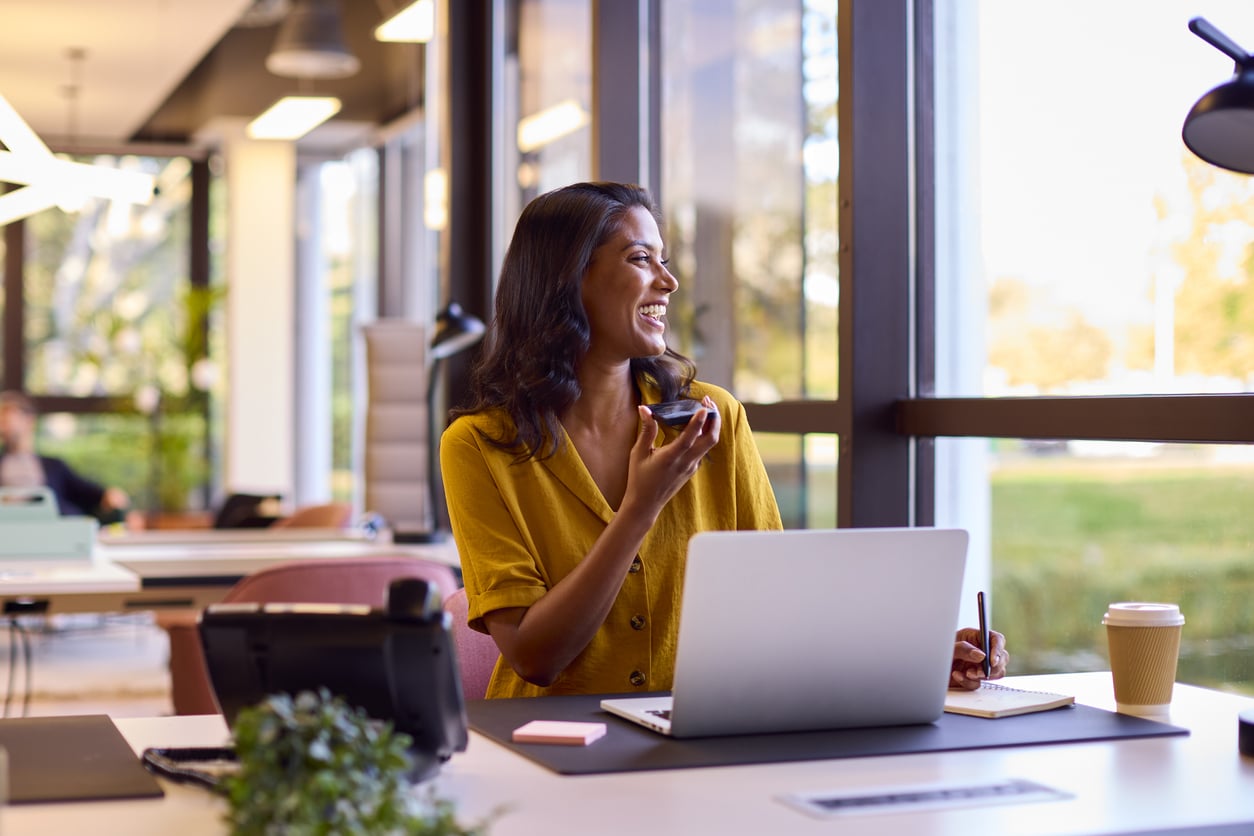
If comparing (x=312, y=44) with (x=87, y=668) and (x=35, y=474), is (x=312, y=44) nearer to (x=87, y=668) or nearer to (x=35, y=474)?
(x=35, y=474)

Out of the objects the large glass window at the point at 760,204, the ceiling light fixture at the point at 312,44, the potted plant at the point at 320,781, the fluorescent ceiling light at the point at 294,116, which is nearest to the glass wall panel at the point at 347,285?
the fluorescent ceiling light at the point at 294,116

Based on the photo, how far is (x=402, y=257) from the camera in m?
9.54

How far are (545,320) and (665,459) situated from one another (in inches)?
16.7

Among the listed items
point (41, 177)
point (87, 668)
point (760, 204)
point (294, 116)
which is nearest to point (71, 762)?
point (41, 177)

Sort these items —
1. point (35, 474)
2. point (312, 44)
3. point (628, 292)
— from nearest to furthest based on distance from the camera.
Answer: point (628, 292) → point (312, 44) → point (35, 474)

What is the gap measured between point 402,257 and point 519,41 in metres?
4.04

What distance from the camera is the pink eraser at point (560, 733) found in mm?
1566

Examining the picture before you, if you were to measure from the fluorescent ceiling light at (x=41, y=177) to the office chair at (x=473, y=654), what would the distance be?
1.84 m

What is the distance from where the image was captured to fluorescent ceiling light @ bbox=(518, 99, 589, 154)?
513 cm

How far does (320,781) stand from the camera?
1.04 m

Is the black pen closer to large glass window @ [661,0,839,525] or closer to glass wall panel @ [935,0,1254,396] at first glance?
glass wall panel @ [935,0,1254,396]

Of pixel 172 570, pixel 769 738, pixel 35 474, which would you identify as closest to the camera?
pixel 769 738

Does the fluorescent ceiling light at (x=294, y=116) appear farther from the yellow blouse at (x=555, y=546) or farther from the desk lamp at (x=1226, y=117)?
the desk lamp at (x=1226, y=117)

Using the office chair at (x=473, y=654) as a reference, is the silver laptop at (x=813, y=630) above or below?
above
